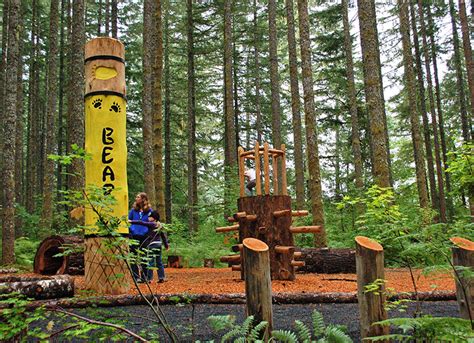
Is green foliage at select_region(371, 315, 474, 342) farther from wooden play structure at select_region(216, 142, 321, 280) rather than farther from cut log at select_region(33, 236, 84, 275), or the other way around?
cut log at select_region(33, 236, 84, 275)

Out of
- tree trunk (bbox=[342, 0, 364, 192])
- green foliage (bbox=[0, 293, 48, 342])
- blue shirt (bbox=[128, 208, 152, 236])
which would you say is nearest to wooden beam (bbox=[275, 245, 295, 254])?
blue shirt (bbox=[128, 208, 152, 236])

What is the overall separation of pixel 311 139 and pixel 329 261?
3.68 metres

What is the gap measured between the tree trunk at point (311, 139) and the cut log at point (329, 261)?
0.86 metres

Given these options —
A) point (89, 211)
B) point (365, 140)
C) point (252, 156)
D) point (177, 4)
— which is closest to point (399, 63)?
point (365, 140)

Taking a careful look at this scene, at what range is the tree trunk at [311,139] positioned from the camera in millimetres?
12086

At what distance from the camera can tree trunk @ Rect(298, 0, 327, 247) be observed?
39.7 feet

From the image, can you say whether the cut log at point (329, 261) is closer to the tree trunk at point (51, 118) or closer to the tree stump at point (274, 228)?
the tree stump at point (274, 228)

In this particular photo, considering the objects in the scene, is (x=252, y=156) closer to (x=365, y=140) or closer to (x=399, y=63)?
(x=365, y=140)

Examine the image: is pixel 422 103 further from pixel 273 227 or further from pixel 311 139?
pixel 273 227

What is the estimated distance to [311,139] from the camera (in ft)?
40.8

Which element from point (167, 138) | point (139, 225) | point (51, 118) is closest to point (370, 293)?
point (139, 225)

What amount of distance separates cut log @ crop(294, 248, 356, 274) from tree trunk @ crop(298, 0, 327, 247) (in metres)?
0.86

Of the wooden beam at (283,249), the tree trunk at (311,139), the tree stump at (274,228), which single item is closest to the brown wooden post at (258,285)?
the wooden beam at (283,249)

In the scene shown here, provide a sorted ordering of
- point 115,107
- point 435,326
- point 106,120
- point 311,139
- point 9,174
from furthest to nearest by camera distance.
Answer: point 311,139 → point 9,174 → point 115,107 → point 106,120 → point 435,326
